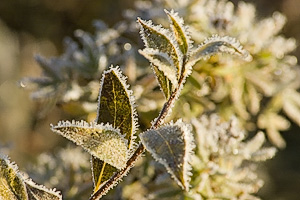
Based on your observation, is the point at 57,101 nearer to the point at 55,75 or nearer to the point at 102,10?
the point at 55,75

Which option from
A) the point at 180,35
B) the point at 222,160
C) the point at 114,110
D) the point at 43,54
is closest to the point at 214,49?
the point at 180,35

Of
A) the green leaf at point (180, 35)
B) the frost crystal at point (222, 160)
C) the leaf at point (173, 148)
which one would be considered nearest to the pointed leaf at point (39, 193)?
the leaf at point (173, 148)

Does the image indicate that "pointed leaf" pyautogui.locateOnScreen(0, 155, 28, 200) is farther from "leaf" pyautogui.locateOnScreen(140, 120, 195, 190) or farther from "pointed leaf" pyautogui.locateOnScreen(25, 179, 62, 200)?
"leaf" pyautogui.locateOnScreen(140, 120, 195, 190)

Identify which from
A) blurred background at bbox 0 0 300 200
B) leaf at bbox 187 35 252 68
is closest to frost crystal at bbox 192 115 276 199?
leaf at bbox 187 35 252 68

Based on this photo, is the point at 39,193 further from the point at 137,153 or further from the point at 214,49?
the point at 214,49

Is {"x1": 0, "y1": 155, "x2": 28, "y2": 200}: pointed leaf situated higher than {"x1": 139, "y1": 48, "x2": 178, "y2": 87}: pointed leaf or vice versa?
{"x1": 139, "y1": 48, "x2": 178, "y2": 87}: pointed leaf
